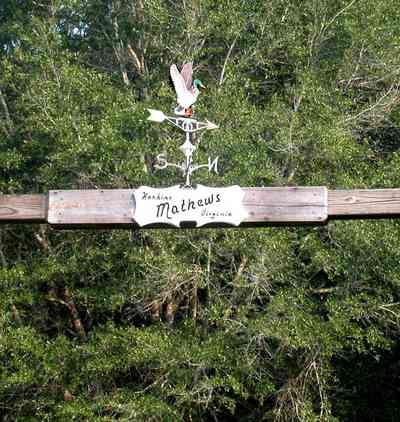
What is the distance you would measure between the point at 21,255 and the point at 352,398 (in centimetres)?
537

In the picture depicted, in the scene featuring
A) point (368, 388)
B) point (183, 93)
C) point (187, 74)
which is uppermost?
point (187, 74)

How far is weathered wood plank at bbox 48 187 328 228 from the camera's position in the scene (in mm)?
4879

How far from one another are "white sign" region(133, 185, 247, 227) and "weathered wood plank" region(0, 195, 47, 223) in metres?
0.50

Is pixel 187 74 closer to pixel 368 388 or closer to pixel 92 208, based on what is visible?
pixel 92 208

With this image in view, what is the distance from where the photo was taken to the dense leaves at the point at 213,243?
469 inches

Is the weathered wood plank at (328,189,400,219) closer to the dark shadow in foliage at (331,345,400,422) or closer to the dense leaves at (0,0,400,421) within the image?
the dense leaves at (0,0,400,421)

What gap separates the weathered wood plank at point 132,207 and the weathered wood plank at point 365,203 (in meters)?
0.06

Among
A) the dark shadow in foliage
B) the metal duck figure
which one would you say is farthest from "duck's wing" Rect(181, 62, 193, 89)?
the dark shadow in foliage

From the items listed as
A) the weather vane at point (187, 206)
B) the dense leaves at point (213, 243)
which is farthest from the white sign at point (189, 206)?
the dense leaves at point (213, 243)

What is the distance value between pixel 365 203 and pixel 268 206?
48 centimetres

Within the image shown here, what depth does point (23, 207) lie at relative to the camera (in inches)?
199

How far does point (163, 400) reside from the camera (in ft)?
39.8

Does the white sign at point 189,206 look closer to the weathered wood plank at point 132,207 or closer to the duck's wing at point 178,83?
the weathered wood plank at point 132,207

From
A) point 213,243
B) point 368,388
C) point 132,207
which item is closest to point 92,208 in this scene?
point 132,207
